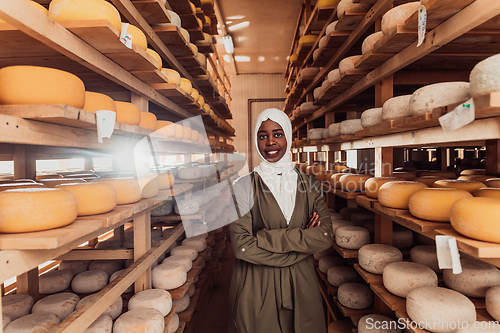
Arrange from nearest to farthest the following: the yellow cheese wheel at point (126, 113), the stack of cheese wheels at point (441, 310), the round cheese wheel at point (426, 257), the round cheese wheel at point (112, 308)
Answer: the stack of cheese wheels at point (441, 310)
the yellow cheese wheel at point (126, 113)
the round cheese wheel at point (112, 308)
the round cheese wheel at point (426, 257)

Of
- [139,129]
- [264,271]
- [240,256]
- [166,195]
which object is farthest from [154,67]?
[264,271]

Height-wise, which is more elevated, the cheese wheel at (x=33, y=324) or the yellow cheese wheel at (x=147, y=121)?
the yellow cheese wheel at (x=147, y=121)

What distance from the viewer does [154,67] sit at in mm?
1723

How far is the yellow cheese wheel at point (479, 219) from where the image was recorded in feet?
3.23

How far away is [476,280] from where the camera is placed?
1.46m

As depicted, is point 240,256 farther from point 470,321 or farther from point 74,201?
point 470,321

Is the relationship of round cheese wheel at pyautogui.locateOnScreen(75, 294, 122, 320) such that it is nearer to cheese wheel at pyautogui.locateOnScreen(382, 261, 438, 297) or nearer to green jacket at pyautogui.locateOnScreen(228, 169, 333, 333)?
green jacket at pyautogui.locateOnScreen(228, 169, 333, 333)

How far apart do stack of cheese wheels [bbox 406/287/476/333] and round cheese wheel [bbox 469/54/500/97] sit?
931 millimetres

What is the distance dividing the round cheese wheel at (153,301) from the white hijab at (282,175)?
3.06 feet

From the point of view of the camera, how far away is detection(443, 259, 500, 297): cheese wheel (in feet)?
4.78

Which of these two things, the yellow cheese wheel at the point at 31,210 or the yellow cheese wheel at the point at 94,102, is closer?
the yellow cheese wheel at the point at 31,210

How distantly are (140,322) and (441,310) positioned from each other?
1.48 meters

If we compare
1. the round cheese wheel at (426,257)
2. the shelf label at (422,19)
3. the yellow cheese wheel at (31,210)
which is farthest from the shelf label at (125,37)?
the round cheese wheel at (426,257)

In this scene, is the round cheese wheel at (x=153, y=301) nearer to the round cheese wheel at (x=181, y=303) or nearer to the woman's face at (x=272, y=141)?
the round cheese wheel at (x=181, y=303)
